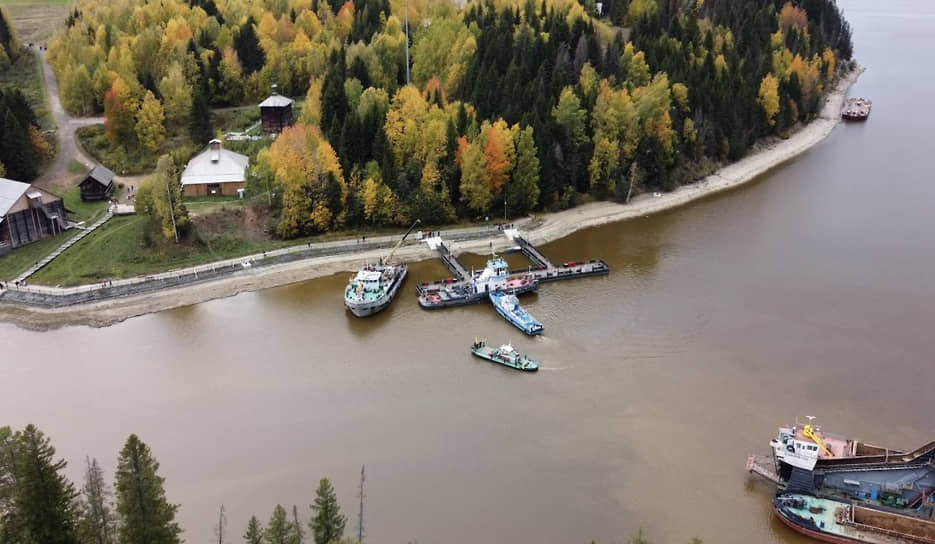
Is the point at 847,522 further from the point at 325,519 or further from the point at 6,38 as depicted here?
the point at 6,38

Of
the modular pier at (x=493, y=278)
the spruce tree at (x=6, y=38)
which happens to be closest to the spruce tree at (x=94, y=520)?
the modular pier at (x=493, y=278)

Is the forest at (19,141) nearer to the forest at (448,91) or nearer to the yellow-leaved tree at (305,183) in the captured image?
the forest at (448,91)

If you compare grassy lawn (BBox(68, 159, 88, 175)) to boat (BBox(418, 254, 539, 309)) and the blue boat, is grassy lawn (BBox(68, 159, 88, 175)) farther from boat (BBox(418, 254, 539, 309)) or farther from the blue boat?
the blue boat

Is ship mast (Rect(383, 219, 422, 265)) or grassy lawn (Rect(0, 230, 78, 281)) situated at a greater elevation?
grassy lawn (Rect(0, 230, 78, 281))

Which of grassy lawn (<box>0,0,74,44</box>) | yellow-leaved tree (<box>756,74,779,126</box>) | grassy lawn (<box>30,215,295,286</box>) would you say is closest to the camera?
grassy lawn (<box>30,215,295,286</box>)

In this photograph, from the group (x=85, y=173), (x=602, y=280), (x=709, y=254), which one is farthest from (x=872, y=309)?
(x=85, y=173)

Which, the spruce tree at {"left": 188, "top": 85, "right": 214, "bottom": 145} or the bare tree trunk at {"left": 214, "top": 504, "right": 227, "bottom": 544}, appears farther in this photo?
the spruce tree at {"left": 188, "top": 85, "right": 214, "bottom": 145}

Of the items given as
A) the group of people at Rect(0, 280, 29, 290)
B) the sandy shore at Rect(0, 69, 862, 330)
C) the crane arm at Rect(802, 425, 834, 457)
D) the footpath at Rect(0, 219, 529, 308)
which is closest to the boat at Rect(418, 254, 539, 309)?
the sandy shore at Rect(0, 69, 862, 330)

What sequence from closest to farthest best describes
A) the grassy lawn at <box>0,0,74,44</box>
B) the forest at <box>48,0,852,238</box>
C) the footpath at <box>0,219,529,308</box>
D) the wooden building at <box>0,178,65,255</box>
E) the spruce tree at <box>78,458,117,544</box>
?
the spruce tree at <box>78,458,117,544</box>
the footpath at <box>0,219,529,308</box>
the wooden building at <box>0,178,65,255</box>
the forest at <box>48,0,852,238</box>
the grassy lawn at <box>0,0,74,44</box>
